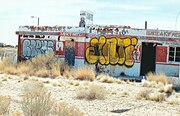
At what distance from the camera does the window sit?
35750 mm

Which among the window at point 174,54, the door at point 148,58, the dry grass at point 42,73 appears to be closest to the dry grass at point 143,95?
the dry grass at point 42,73

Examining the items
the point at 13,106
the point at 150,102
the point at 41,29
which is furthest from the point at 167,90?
the point at 41,29

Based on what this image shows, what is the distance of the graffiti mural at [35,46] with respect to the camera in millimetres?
39969

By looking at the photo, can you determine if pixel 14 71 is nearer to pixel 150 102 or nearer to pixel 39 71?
pixel 39 71

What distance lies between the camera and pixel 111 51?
37.2 meters

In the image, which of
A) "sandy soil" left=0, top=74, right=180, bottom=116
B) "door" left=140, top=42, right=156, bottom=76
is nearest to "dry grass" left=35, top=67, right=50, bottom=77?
"door" left=140, top=42, right=156, bottom=76

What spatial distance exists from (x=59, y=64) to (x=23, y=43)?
656 centimetres

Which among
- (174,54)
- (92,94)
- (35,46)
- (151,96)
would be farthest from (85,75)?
(92,94)

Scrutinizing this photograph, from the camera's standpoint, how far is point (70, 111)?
8961 mm

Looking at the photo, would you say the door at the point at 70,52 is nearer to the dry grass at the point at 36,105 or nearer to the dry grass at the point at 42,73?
the dry grass at the point at 42,73

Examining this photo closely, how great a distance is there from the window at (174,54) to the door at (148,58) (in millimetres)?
1477

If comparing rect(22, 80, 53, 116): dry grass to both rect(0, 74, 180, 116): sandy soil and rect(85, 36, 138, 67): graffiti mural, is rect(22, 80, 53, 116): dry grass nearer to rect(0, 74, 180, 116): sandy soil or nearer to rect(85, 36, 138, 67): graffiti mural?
rect(0, 74, 180, 116): sandy soil

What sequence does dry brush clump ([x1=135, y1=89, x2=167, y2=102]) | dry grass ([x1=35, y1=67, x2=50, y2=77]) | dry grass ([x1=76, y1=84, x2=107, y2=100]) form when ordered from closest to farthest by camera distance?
dry grass ([x1=76, y1=84, x2=107, y2=100])
dry brush clump ([x1=135, y1=89, x2=167, y2=102])
dry grass ([x1=35, y1=67, x2=50, y2=77])

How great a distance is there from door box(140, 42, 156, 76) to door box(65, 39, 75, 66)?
6.32 metres
